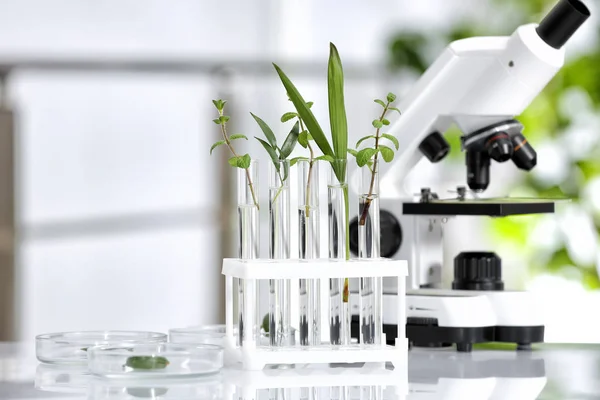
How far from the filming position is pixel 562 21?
48.9 inches

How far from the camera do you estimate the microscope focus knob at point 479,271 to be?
1.35 metres

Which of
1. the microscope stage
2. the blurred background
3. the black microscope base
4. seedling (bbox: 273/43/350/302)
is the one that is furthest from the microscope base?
the blurred background

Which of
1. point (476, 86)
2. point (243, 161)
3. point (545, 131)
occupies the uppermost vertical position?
point (545, 131)

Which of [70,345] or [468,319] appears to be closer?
[70,345]

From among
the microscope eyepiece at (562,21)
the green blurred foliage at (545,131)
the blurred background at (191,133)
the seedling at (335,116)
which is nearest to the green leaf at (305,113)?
the seedling at (335,116)

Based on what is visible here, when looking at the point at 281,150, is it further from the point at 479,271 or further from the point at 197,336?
the point at 479,271

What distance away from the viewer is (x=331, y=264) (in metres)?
1.07

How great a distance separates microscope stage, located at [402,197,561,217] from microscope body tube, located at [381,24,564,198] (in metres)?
0.09

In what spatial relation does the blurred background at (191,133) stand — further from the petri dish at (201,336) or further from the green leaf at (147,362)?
the green leaf at (147,362)

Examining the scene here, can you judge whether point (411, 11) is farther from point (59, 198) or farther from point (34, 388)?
point (34, 388)

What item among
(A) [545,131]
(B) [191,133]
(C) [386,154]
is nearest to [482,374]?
(C) [386,154]

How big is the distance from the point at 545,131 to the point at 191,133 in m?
1.47

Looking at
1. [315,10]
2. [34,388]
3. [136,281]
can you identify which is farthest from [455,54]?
[315,10]

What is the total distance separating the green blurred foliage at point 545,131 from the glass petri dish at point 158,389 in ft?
8.41
